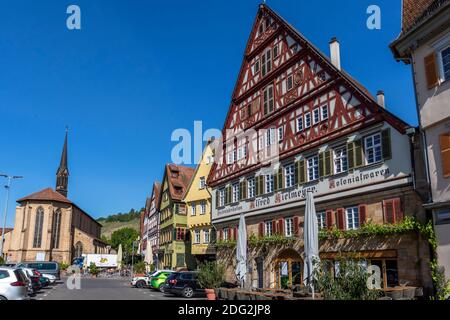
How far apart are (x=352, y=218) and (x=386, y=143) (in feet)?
12.8

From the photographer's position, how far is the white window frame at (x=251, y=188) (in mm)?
28513

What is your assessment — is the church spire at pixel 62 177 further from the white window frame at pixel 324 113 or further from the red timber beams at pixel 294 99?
the white window frame at pixel 324 113

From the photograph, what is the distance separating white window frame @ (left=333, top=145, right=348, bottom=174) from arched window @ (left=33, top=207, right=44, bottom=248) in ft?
226

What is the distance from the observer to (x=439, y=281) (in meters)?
14.6

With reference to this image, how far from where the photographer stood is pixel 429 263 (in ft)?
52.3

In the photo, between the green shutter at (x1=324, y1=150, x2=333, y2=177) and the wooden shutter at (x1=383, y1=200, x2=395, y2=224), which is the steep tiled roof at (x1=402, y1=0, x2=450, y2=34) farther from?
the wooden shutter at (x1=383, y1=200, x2=395, y2=224)

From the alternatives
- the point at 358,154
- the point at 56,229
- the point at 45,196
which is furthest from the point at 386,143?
the point at 45,196

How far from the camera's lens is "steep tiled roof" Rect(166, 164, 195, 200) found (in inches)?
1953

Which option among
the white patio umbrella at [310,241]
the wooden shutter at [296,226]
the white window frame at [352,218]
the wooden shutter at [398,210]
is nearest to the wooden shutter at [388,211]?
the wooden shutter at [398,210]

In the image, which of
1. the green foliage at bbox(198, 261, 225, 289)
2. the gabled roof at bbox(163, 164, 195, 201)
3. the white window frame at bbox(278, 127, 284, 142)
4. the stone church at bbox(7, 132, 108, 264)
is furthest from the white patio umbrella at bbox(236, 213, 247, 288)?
the stone church at bbox(7, 132, 108, 264)

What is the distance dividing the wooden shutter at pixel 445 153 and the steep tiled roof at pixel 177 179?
35.5 m

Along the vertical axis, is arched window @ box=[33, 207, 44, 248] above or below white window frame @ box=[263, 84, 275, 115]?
below
